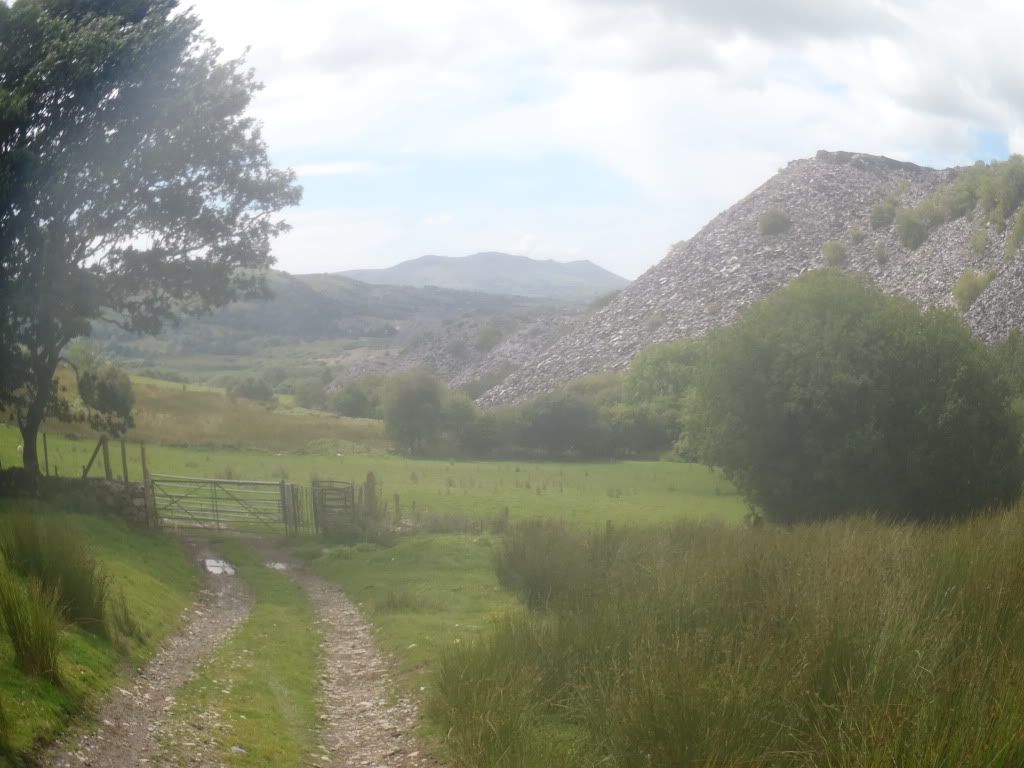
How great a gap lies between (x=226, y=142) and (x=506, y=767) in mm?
24613

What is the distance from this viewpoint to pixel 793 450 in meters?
36.3

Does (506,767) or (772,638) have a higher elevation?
(772,638)

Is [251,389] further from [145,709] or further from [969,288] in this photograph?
[145,709]

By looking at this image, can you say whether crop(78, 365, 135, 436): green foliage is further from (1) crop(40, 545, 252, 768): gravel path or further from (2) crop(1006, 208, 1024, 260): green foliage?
(2) crop(1006, 208, 1024, 260): green foliage

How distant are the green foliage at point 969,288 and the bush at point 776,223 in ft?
131

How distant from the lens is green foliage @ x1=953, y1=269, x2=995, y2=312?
7019cm

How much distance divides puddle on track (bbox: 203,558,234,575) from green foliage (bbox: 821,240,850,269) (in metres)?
81.9

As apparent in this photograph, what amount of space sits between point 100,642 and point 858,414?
28.1m

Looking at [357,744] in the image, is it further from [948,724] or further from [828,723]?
[948,724]

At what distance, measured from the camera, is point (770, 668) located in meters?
9.15

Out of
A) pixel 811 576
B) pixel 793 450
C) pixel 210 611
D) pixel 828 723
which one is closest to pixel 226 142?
pixel 210 611

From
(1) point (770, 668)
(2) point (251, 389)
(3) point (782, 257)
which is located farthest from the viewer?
(3) point (782, 257)

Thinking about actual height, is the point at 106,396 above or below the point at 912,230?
below

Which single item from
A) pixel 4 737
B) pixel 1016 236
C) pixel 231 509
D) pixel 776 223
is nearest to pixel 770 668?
pixel 4 737
